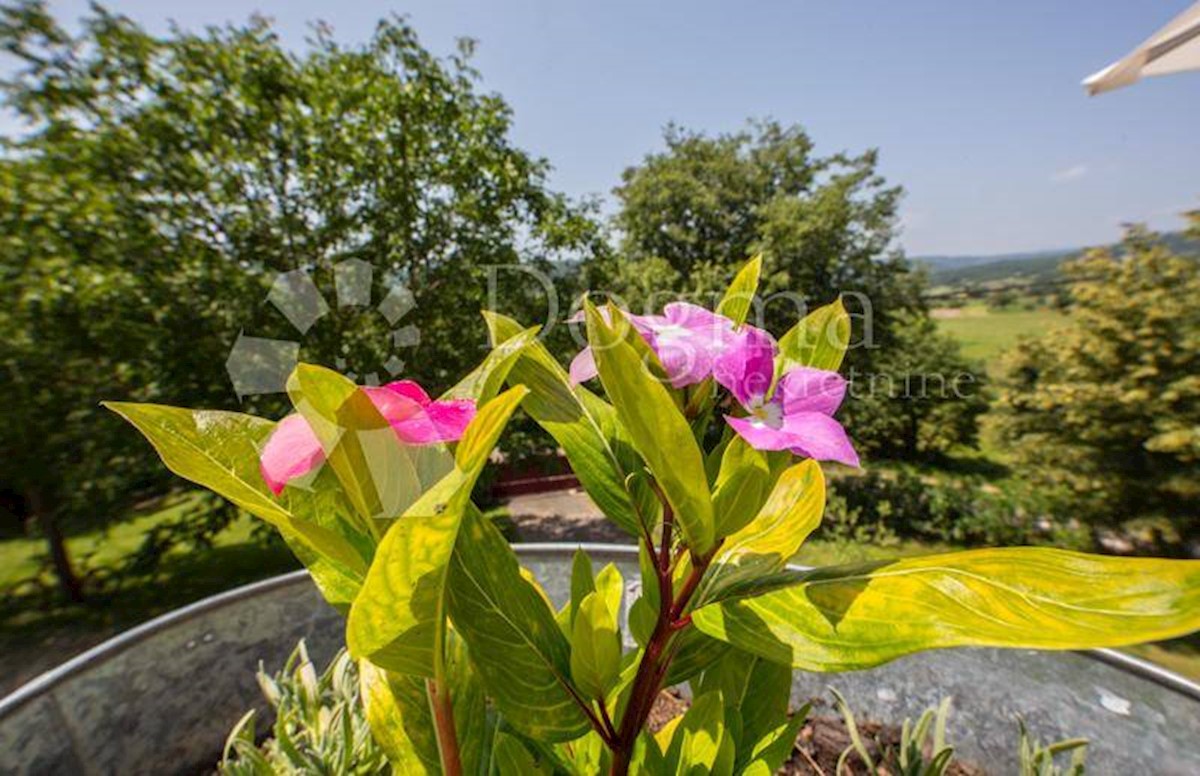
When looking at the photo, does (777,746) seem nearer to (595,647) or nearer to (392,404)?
(595,647)

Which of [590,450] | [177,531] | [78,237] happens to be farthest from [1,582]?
[590,450]

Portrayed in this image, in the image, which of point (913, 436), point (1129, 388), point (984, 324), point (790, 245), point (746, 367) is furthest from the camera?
point (984, 324)

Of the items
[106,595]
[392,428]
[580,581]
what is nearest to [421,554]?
[392,428]

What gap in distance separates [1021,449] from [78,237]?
9.62 meters

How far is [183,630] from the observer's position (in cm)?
107

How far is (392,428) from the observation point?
44cm

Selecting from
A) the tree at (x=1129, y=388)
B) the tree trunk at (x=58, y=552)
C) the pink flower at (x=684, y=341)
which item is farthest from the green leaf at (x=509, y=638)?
the tree at (x=1129, y=388)

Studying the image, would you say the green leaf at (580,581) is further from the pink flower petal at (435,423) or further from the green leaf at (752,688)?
the pink flower petal at (435,423)

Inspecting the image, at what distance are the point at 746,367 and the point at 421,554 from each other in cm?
31

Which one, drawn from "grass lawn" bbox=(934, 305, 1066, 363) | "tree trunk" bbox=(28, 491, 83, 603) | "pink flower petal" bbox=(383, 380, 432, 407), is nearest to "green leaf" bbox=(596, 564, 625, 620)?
"pink flower petal" bbox=(383, 380, 432, 407)

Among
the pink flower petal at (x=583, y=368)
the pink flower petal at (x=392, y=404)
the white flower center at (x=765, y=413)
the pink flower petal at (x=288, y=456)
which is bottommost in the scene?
the white flower center at (x=765, y=413)

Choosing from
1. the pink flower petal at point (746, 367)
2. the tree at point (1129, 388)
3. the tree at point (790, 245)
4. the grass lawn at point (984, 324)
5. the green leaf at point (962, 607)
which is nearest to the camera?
the green leaf at point (962, 607)

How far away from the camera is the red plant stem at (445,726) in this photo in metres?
0.60

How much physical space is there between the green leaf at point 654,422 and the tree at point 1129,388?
7033mm
